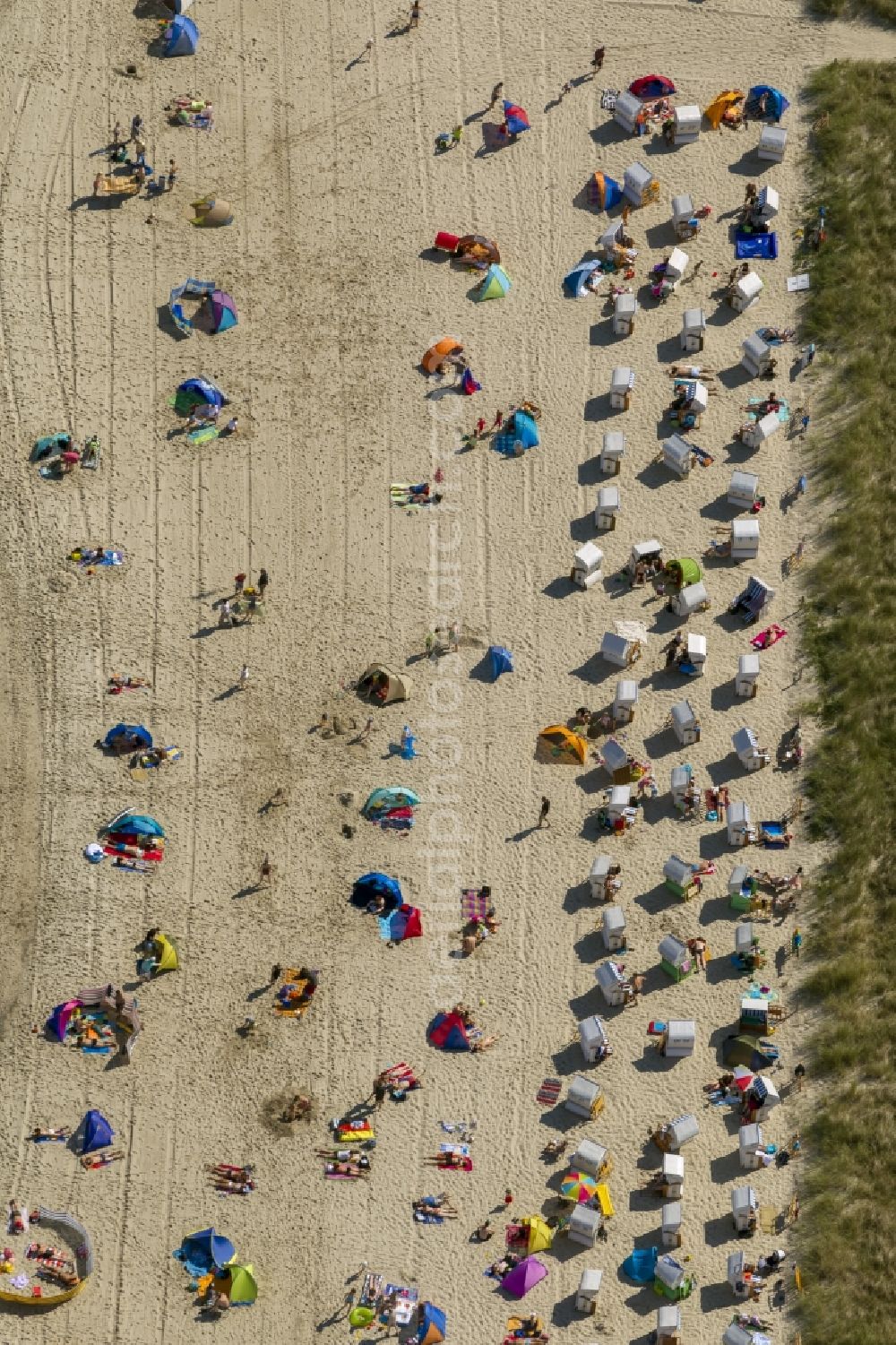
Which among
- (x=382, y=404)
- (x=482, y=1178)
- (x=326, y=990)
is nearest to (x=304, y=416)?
(x=382, y=404)

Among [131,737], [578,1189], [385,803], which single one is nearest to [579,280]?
[385,803]

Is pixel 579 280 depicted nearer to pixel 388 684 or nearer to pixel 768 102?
pixel 768 102

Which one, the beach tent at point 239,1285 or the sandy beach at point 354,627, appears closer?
the beach tent at point 239,1285

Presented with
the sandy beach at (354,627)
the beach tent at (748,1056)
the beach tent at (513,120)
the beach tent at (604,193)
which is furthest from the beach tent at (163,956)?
the beach tent at (513,120)

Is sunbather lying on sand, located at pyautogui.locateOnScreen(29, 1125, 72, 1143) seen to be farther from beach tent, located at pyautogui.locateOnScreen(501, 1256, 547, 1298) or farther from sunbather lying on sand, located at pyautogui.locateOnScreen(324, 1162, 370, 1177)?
beach tent, located at pyautogui.locateOnScreen(501, 1256, 547, 1298)

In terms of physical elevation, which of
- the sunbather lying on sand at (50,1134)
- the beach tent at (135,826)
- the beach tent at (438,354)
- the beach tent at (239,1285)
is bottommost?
the beach tent at (239,1285)

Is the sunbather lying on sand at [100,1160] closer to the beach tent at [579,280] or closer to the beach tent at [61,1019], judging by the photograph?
the beach tent at [61,1019]

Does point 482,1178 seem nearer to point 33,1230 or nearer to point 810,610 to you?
point 33,1230
